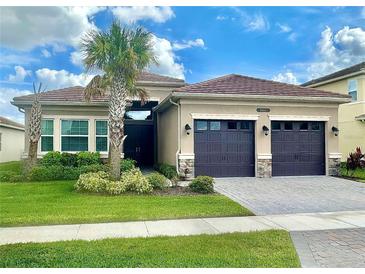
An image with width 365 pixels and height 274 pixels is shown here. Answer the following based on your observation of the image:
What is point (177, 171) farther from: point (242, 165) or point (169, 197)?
point (169, 197)

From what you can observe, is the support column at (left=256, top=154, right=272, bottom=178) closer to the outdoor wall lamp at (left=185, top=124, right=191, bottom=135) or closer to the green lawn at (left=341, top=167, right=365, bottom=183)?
the outdoor wall lamp at (left=185, top=124, right=191, bottom=135)

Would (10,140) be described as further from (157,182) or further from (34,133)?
(157,182)

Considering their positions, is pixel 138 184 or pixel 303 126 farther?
pixel 303 126

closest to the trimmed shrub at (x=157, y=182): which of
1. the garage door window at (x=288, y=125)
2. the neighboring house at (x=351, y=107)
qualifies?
the garage door window at (x=288, y=125)

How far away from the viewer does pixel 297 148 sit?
1556 centimetres

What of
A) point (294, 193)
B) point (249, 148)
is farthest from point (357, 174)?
point (294, 193)

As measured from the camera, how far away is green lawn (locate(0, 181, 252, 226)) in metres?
7.47

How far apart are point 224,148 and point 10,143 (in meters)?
19.0

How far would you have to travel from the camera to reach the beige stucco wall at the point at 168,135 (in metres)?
15.3

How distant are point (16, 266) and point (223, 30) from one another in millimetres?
9493

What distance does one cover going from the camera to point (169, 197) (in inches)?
393

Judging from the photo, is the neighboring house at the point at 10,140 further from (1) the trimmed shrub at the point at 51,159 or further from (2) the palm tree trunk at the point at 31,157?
(2) the palm tree trunk at the point at 31,157

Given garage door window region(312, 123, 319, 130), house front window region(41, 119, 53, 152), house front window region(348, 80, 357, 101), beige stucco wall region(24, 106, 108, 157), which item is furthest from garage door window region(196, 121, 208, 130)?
house front window region(348, 80, 357, 101)

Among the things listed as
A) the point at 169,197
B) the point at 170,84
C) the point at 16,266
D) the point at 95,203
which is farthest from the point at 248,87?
the point at 16,266
